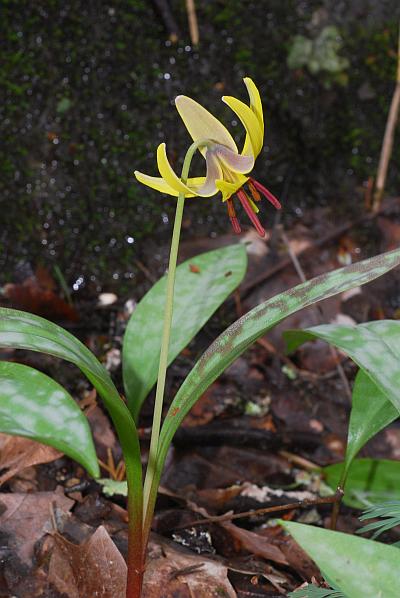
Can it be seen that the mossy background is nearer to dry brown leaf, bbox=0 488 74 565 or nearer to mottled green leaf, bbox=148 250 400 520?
dry brown leaf, bbox=0 488 74 565

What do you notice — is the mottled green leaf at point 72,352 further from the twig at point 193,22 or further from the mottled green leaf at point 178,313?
the twig at point 193,22

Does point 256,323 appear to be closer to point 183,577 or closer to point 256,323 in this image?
point 256,323

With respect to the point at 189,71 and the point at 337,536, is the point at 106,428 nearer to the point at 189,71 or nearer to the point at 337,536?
the point at 337,536

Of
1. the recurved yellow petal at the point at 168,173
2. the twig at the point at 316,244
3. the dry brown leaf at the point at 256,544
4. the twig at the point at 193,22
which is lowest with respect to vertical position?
the dry brown leaf at the point at 256,544

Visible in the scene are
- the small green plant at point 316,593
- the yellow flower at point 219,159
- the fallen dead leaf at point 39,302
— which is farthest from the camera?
the fallen dead leaf at point 39,302

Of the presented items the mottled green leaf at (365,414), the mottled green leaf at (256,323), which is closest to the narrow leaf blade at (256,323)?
the mottled green leaf at (256,323)
